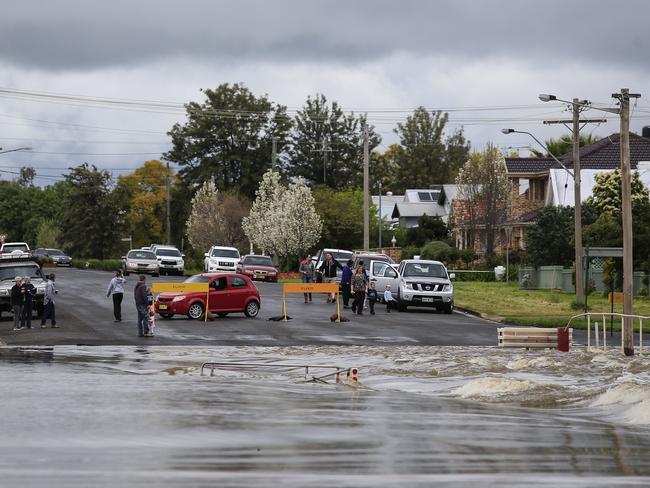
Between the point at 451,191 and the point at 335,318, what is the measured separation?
76933 millimetres

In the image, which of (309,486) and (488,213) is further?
(488,213)

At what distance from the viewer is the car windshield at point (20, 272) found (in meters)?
41.8

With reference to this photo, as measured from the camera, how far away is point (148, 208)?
13100 cm

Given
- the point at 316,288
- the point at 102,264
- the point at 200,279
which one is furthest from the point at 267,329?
the point at 102,264

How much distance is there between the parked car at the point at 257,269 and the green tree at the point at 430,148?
8080 cm

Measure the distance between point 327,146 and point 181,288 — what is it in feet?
296

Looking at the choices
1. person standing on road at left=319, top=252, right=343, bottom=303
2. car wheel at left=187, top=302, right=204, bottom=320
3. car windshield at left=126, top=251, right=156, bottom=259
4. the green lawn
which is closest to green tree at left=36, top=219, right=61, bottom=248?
car windshield at left=126, top=251, right=156, bottom=259

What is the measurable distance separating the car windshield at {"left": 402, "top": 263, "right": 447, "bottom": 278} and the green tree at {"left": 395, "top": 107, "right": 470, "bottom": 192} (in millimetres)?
101845

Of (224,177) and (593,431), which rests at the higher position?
(224,177)

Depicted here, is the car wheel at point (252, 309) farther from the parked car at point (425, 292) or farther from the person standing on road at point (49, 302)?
the parked car at point (425, 292)

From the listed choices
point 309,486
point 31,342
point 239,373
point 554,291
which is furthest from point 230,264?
point 309,486

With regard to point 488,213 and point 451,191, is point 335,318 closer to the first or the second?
point 488,213

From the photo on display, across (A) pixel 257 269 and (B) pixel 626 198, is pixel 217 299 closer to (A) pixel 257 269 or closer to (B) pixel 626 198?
(B) pixel 626 198

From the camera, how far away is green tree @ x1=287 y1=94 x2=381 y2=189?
428ft
